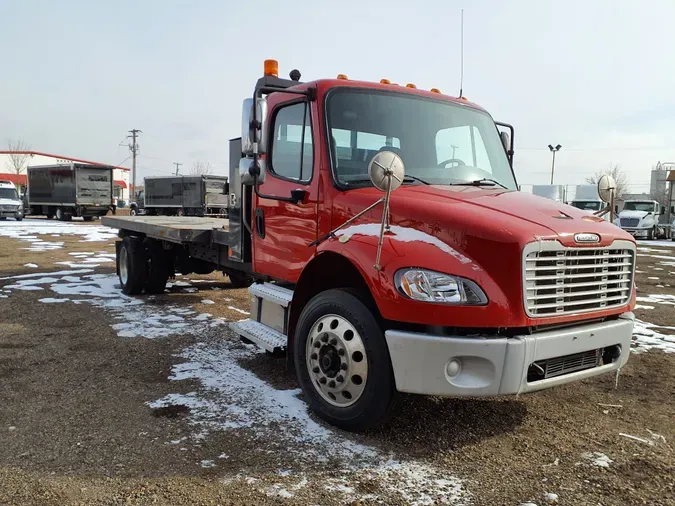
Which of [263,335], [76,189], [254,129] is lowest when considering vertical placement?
[263,335]

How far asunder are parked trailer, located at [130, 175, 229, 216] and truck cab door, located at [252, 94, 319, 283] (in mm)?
25400

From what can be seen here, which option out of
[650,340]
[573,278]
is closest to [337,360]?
[573,278]

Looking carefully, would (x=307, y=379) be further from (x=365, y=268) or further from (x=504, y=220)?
(x=504, y=220)

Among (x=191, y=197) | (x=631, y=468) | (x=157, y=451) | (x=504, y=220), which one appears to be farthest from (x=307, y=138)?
(x=191, y=197)

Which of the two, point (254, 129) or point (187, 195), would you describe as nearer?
point (254, 129)

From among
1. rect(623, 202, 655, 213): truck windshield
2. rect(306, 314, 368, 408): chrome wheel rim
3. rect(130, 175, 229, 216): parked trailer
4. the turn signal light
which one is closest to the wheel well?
rect(306, 314, 368, 408): chrome wheel rim

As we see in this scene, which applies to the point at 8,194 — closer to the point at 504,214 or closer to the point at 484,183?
the point at 484,183

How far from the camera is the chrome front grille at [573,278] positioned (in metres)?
3.27

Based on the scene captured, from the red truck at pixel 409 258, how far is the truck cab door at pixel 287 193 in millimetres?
16

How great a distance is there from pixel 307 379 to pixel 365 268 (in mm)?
1021

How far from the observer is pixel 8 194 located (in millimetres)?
31516

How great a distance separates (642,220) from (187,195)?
24213 millimetres

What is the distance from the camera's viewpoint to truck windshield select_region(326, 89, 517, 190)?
168 inches

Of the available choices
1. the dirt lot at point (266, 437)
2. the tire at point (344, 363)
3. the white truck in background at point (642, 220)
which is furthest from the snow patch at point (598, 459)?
the white truck in background at point (642, 220)
